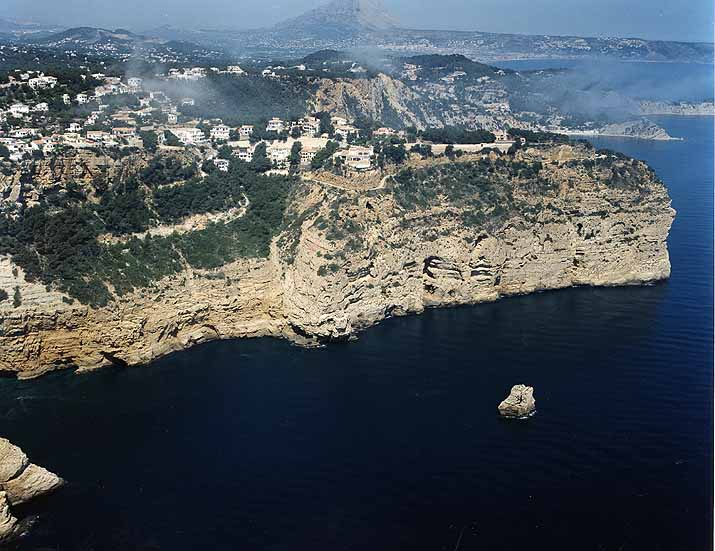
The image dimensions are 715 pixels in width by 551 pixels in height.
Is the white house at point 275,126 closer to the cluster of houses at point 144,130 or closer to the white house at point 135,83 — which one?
the cluster of houses at point 144,130

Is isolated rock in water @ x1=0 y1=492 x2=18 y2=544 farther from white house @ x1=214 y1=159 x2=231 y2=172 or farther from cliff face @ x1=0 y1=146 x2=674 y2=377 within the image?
white house @ x1=214 y1=159 x2=231 y2=172

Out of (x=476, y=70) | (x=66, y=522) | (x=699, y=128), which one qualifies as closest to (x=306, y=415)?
(x=66, y=522)

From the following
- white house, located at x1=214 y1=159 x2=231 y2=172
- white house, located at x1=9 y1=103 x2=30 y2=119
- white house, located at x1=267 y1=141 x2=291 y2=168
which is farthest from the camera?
white house, located at x1=267 y1=141 x2=291 y2=168

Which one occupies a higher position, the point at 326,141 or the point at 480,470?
the point at 326,141

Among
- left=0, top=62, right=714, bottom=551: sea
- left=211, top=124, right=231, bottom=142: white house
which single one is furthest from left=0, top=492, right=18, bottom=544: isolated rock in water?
left=211, top=124, right=231, bottom=142: white house

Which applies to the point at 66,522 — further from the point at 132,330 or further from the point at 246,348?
the point at 246,348

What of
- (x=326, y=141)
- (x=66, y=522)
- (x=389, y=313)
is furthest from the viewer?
(x=326, y=141)
